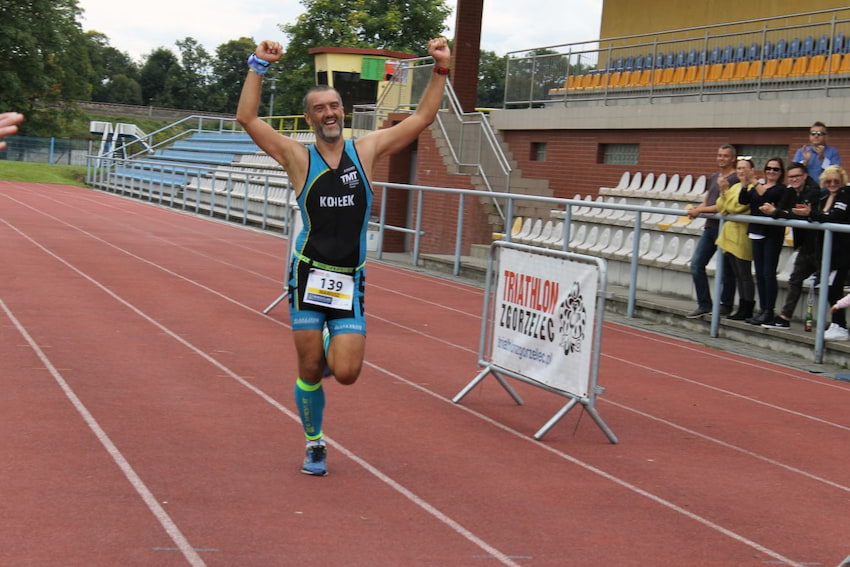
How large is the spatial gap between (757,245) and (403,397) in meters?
5.23

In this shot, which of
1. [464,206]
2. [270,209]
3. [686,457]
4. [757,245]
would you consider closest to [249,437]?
[686,457]

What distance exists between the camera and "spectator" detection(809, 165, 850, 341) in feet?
36.1

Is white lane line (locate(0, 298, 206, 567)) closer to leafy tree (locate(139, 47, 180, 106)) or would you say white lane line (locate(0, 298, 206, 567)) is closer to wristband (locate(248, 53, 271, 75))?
wristband (locate(248, 53, 271, 75))

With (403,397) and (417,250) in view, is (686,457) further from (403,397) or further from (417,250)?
(417,250)

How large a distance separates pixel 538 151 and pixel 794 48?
7.66 meters

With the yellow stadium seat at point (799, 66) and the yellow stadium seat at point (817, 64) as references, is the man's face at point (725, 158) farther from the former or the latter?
the yellow stadium seat at point (799, 66)

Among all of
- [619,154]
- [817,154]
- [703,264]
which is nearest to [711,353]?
[703,264]

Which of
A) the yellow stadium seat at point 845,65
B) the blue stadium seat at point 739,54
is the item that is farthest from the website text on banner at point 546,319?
the blue stadium seat at point 739,54

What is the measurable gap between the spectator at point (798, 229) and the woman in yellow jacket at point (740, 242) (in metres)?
0.48

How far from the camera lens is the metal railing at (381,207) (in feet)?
37.2

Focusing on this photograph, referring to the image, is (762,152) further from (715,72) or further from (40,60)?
(40,60)

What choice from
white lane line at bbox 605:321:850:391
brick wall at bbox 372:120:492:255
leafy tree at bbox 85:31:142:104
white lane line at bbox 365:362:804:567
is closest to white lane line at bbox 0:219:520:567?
white lane line at bbox 365:362:804:567

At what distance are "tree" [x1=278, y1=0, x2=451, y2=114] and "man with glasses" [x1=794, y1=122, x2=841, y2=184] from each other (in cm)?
6243

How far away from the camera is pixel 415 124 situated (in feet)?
21.1
